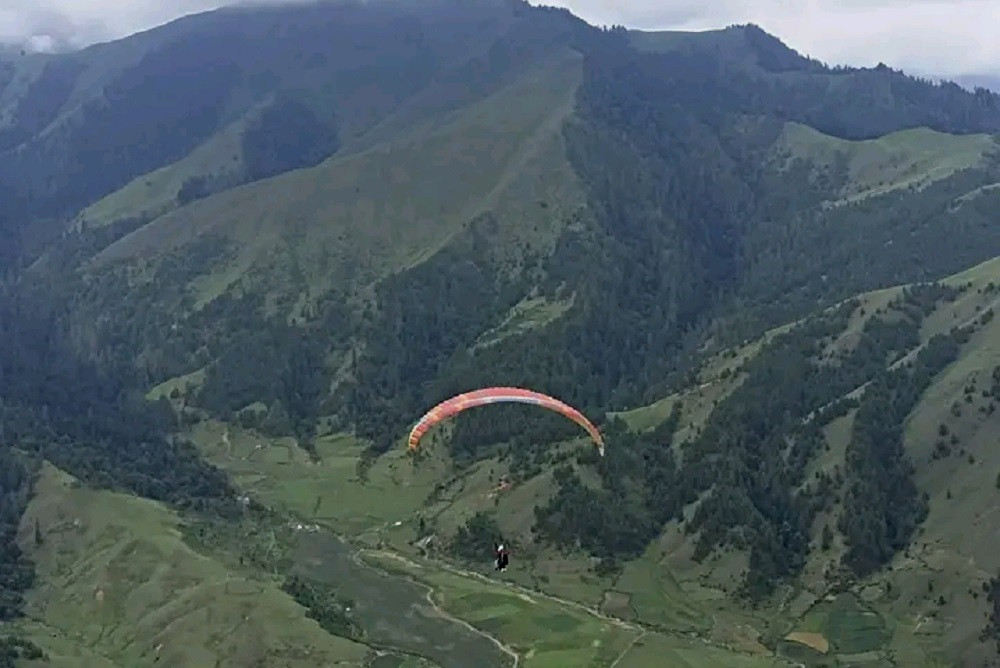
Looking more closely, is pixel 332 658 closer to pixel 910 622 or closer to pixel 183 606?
pixel 183 606

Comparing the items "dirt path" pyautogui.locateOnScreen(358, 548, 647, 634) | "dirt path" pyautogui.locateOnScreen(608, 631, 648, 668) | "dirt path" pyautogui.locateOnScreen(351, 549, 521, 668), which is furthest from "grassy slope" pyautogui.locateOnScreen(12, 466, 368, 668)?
"dirt path" pyautogui.locateOnScreen(358, 548, 647, 634)

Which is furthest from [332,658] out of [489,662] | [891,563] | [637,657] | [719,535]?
[891,563]

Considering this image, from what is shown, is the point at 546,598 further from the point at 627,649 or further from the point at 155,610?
the point at 155,610

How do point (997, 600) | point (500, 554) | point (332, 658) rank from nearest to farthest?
point (500, 554)
point (332, 658)
point (997, 600)

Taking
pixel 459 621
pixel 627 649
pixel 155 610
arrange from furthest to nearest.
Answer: pixel 459 621 → pixel 155 610 → pixel 627 649

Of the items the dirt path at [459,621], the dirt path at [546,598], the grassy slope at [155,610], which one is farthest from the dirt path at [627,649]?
the grassy slope at [155,610]

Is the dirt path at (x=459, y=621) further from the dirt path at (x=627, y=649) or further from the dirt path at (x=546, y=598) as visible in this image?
the dirt path at (x=627, y=649)

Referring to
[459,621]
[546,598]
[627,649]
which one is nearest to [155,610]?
[459,621]

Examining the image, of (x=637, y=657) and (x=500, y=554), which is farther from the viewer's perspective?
(x=637, y=657)

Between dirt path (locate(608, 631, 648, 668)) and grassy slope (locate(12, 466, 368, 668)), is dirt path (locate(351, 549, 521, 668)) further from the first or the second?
grassy slope (locate(12, 466, 368, 668))
